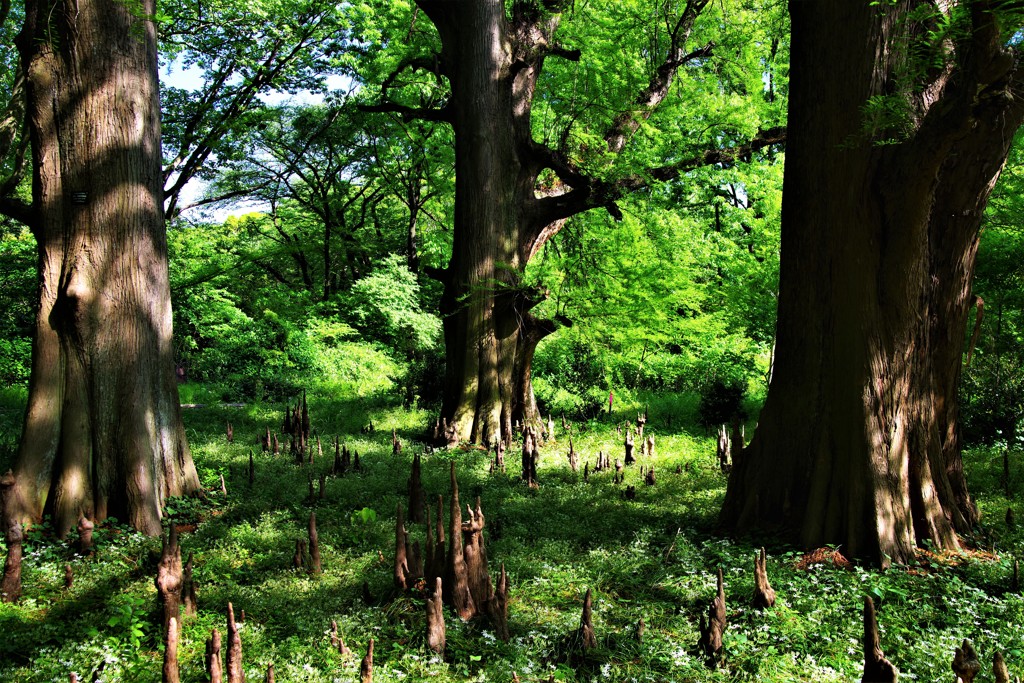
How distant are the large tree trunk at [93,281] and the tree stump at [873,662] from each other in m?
5.66

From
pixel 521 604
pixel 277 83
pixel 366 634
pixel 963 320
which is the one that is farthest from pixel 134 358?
pixel 277 83

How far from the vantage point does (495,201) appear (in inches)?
427

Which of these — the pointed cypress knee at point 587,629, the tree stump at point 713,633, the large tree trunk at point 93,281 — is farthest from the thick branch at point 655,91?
the pointed cypress knee at point 587,629

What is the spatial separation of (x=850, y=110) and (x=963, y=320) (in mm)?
2075

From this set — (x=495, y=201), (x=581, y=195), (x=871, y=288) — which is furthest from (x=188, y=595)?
(x=581, y=195)

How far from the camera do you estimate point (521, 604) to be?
15.6 feet

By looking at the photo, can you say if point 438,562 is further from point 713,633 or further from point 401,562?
point 713,633

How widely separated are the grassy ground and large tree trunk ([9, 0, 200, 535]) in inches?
21.1

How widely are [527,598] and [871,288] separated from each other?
3641 millimetres

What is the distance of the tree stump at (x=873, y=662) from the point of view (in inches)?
108

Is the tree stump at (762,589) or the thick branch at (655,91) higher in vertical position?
the thick branch at (655,91)

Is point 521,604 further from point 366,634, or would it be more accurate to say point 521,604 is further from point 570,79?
point 570,79

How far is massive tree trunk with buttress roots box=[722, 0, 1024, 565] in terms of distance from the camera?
5.43 meters

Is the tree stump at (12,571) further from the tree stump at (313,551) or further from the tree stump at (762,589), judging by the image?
the tree stump at (762,589)
